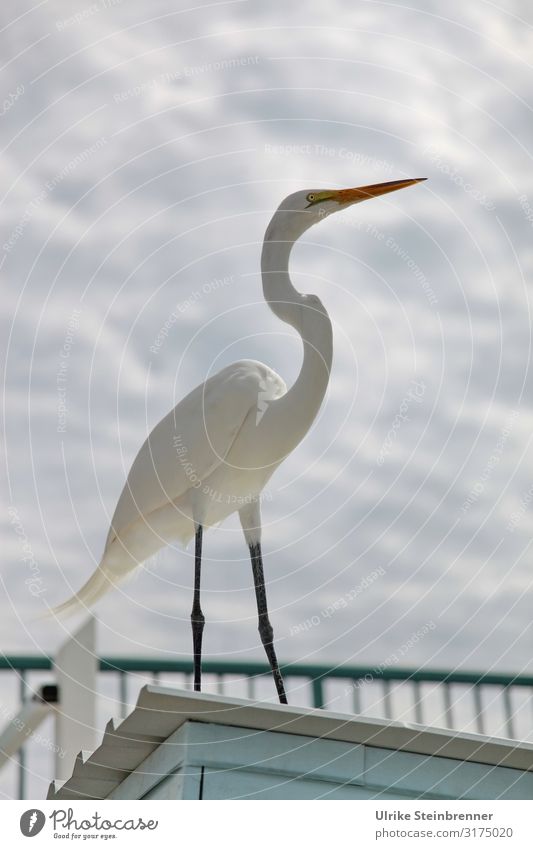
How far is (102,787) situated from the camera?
3168 mm

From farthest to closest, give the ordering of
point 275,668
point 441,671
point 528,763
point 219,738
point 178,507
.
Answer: point 441,671
point 178,507
point 275,668
point 528,763
point 219,738

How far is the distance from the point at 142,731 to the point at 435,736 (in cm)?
74

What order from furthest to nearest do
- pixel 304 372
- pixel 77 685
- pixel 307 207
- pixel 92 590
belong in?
pixel 92 590 < pixel 307 207 < pixel 304 372 < pixel 77 685

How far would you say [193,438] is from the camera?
4.36 m

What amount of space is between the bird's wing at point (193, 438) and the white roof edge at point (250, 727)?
4.82ft

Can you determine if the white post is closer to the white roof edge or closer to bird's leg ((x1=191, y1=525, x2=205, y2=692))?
the white roof edge

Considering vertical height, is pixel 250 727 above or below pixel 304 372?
below

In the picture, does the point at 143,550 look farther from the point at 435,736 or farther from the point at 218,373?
the point at 435,736

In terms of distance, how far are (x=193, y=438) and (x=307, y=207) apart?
1.01 metres

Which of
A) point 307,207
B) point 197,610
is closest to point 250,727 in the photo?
point 197,610
